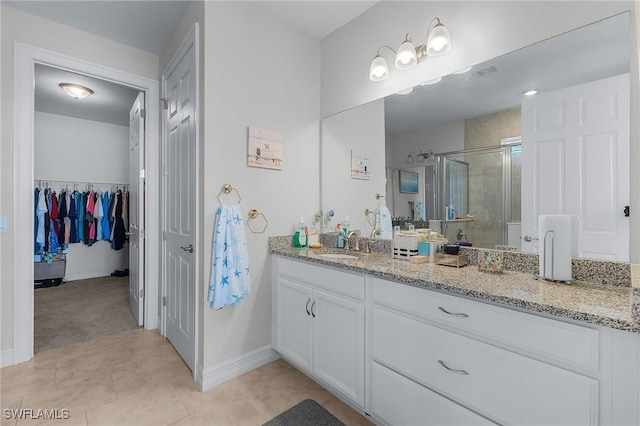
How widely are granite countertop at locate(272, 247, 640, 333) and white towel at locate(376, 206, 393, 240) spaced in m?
0.50

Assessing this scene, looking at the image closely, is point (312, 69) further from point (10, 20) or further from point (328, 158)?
point (10, 20)

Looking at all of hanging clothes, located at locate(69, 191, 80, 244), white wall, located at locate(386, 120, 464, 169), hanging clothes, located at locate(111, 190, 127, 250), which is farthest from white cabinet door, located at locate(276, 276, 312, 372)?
hanging clothes, located at locate(69, 191, 80, 244)

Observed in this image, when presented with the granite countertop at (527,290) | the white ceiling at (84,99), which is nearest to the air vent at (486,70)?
the granite countertop at (527,290)

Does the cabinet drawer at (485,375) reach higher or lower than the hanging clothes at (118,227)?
lower

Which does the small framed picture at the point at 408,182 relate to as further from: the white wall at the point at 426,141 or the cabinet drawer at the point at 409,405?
the cabinet drawer at the point at 409,405

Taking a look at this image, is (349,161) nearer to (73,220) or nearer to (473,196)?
(473,196)

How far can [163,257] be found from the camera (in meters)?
2.78

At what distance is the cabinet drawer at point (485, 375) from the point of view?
940mm

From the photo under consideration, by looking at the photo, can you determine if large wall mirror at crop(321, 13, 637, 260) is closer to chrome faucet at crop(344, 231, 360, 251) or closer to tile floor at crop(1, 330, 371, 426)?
chrome faucet at crop(344, 231, 360, 251)

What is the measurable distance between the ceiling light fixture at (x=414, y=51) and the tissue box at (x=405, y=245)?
1118mm

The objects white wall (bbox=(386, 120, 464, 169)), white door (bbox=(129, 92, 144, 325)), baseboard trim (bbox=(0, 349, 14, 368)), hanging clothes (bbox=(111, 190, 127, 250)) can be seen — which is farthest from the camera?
hanging clothes (bbox=(111, 190, 127, 250))

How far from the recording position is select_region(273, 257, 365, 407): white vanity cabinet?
5.30 feet

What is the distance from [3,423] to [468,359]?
98.4 inches

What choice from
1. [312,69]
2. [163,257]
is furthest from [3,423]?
[312,69]
